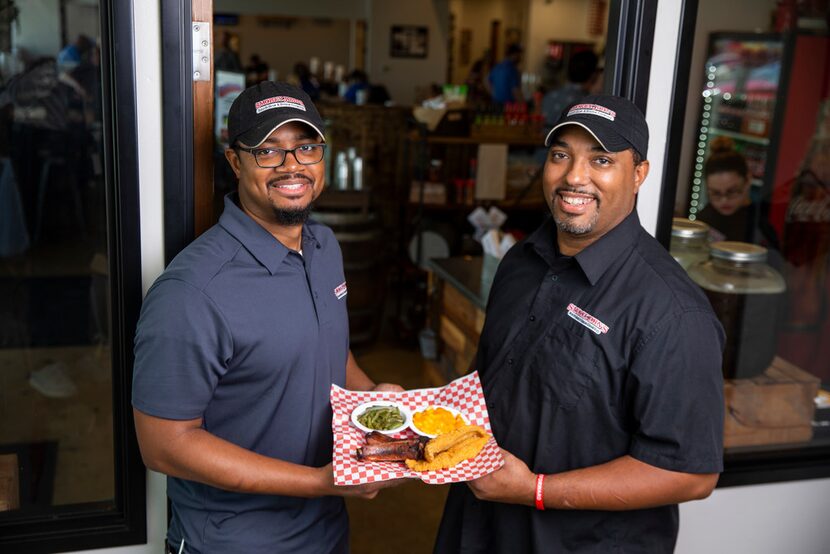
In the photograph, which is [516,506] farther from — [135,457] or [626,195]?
[135,457]

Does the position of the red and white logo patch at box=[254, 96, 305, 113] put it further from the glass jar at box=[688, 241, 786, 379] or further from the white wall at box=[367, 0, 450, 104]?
the white wall at box=[367, 0, 450, 104]

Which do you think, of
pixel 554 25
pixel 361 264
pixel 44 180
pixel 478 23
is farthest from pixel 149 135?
pixel 478 23

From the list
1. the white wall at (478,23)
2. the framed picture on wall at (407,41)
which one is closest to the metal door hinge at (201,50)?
the framed picture on wall at (407,41)

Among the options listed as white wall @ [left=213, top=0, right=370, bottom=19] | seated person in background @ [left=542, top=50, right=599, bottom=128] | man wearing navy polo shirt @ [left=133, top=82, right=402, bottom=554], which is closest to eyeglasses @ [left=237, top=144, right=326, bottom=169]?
man wearing navy polo shirt @ [left=133, top=82, right=402, bottom=554]

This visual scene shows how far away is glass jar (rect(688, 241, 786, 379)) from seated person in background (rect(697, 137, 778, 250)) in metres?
0.28

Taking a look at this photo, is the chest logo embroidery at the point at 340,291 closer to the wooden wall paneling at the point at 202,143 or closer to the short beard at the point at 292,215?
the short beard at the point at 292,215

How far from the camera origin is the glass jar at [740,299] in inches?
119

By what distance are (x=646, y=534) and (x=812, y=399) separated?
1.36 metres

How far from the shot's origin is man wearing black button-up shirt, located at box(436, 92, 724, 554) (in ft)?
6.01

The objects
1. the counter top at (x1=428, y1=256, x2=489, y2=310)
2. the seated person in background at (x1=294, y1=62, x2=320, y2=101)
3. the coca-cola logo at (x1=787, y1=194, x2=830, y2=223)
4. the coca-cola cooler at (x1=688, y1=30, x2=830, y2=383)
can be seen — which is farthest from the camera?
the seated person in background at (x1=294, y1=62, x2=320, y2=101)

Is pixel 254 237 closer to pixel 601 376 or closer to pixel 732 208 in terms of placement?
pixel 601 376

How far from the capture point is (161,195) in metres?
2.12

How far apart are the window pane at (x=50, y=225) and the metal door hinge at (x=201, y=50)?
1373mm

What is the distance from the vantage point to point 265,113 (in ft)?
6.23
